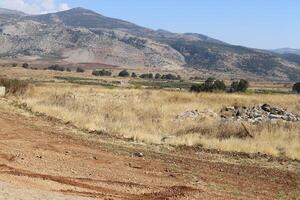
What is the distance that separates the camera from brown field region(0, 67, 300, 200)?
39.1ft

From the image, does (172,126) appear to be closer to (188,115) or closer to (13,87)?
(188,115)

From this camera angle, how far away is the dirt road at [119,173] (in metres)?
10.8

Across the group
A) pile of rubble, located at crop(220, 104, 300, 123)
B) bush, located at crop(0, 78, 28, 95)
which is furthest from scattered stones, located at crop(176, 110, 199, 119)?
bush, located at crop(0, 78, 28, 95)

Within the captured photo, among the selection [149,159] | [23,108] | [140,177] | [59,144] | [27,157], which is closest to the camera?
[140,177]

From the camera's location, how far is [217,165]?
52.9 feet

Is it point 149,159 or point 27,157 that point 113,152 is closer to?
point 149,159

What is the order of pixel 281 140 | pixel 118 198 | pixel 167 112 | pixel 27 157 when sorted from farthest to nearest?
pixel 167 112 → pixel 281 140 → pixel 27 157 → pixel 118 198

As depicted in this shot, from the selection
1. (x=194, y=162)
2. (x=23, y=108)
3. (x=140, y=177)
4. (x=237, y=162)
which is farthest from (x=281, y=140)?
(x=23, y=108)

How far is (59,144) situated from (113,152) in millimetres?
1699

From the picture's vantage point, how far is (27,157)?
13.9 m

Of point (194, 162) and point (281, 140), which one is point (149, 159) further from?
point (281, 140)

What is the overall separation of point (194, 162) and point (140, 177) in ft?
11.6

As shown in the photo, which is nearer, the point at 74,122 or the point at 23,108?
the point at 74,122

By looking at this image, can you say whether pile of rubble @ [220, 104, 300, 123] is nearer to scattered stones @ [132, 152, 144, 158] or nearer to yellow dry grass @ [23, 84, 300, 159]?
yellow dry grass @ [23, 84, 300, 159]
